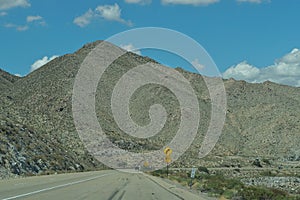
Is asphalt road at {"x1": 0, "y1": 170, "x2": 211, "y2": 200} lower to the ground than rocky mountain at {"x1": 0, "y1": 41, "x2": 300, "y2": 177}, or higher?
lower

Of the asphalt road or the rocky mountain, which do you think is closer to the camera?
the asphalt road

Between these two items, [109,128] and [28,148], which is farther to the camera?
[109,128]

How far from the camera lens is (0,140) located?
168 feet

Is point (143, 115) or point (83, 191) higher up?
point (143, 115)

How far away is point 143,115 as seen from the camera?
116750mm

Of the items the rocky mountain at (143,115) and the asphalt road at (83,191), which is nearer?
the asphalt road at (83,191)

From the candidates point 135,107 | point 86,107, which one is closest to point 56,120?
point 86,107

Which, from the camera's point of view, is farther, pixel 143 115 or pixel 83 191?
pixel 143 115

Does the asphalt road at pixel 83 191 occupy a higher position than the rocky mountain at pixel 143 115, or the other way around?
the rocky mountain at pixel 143 115

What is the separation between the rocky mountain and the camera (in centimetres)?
8669

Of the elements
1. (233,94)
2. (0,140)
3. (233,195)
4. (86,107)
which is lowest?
(233,195)

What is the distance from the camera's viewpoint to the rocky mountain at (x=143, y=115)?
284ft

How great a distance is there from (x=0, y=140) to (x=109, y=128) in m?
50.0

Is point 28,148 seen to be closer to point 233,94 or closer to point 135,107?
point 135,107
